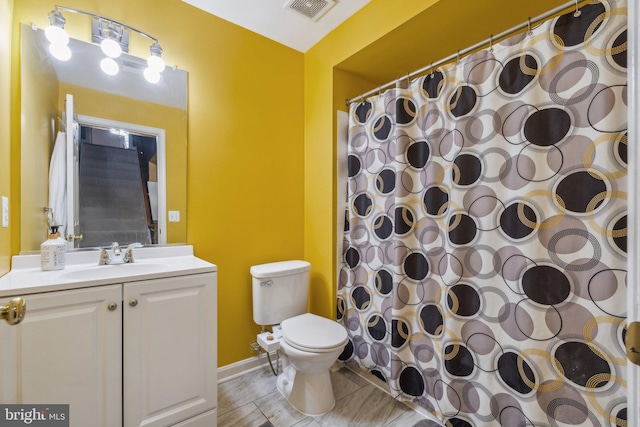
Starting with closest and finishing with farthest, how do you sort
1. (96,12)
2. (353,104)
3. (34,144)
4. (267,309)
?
(34,144)
(96,12)
(267,309)
(353,104)

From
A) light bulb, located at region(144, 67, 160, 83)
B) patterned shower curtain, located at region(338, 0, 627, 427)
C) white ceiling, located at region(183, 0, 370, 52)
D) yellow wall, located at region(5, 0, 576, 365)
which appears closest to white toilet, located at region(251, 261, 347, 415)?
yellow wall, located at region(5, 0, 576, 365)

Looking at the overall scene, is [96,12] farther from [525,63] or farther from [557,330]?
[557,330]

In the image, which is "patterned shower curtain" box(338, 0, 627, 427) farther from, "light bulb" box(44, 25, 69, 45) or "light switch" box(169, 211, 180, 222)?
"light bulb" box(44, 25, 69, 45)

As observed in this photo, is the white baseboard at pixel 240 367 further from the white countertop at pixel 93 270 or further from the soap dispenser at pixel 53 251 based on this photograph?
the soap dispenser at pixel 53 251

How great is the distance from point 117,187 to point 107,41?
752 mm

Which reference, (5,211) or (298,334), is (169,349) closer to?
(298,334)

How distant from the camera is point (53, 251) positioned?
1.30 meters

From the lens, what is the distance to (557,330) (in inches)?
42.6

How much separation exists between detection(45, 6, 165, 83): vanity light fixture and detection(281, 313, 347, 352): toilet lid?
5.46 feet

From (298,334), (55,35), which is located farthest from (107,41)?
(298,334)

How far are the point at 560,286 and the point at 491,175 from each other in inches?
20.3

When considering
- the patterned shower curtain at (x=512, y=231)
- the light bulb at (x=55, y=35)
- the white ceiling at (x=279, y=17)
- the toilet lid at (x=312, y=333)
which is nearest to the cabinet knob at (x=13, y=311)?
the toilet lid at (x=312, y=333)

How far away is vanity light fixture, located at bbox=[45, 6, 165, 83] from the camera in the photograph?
1322mm

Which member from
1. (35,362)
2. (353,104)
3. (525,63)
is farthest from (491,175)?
(35,362)
